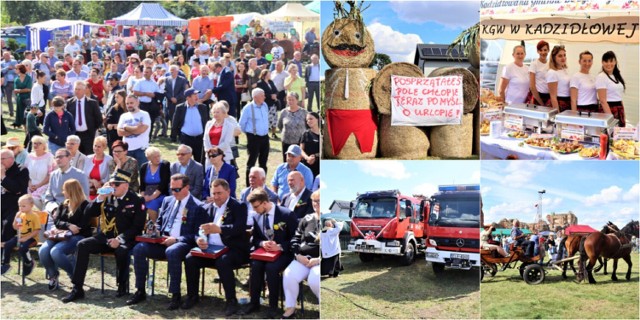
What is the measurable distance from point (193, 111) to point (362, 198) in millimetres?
3527

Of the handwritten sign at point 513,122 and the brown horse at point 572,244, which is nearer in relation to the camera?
the handwritten sign at point 513,122

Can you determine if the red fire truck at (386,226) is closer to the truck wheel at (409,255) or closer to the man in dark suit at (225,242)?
the truck wheel at (409,255)

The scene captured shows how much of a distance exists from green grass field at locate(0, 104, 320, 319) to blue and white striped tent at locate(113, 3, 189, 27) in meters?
2.90

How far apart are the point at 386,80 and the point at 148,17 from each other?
4.27 meters

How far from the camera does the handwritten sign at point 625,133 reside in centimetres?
511

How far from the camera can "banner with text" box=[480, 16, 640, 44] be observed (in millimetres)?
5047

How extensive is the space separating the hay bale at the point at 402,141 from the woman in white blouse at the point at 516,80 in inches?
25.1

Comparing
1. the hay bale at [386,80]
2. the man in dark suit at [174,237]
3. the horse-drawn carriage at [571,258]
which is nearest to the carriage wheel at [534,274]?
the horse-drawn carriage at [571,258]

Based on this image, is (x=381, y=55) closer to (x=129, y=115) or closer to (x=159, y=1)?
(x=129, y=115)

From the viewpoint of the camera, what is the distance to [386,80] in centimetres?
550

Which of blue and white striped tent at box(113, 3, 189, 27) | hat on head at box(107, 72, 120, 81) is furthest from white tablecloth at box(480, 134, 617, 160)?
hat on head at box(107, 72, 120, 81)

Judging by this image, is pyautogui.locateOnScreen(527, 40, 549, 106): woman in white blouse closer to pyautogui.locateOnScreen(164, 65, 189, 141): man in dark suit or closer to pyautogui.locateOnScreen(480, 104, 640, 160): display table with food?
pyautogui.locateOnScreen(480, 104, 640, 160): display table with food

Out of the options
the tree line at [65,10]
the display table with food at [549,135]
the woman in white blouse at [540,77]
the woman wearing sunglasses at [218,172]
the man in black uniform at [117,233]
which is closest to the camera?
the display table with food at [549,135]

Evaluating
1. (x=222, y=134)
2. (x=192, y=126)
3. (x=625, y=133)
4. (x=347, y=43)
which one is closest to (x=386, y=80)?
(x=347, y=43)
